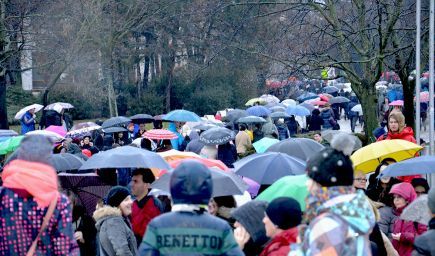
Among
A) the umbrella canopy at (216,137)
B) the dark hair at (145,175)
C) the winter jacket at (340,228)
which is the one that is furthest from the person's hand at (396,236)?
the umbrella canopy at (216,137)

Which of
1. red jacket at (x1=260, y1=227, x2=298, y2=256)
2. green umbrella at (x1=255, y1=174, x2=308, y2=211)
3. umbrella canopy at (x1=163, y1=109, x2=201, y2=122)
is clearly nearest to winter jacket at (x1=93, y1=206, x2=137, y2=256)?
green umbrella at (x1=255, y1=174, x2=308, y2=211)

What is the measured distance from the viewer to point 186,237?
4652 mm

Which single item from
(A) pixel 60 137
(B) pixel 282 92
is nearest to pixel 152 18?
(B) pixel 282 92

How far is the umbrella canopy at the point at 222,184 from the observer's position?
25.2 ft

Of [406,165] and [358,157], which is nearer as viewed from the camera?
[406,165]

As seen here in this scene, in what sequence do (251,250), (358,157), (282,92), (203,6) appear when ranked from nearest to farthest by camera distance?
(251,250)
(358,157)
(203,6)
(282,92)

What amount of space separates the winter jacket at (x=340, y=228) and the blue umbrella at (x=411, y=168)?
4.63m

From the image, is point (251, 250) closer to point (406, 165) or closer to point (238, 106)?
point (406, 165)

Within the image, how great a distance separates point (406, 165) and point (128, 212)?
10.9 feet

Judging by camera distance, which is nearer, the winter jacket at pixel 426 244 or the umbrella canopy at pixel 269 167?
the winter jacket at pixel 426 244

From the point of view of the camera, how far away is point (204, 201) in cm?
475

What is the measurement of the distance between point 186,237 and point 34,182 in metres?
1.09

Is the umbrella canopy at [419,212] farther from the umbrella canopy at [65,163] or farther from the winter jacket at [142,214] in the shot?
the umbrella canopy at [65,163]

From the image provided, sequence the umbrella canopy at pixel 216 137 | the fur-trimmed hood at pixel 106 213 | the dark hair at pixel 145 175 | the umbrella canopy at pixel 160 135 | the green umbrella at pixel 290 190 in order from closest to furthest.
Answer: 1. the green umbrella at pixel 290 190
2. the fur-trimmed hood at pixel 106 213
3. the dark hair at pixel 145 175
4. the umbrella canopy at pixel 216 137
5. the umbrella canopy at pixel 160 135
